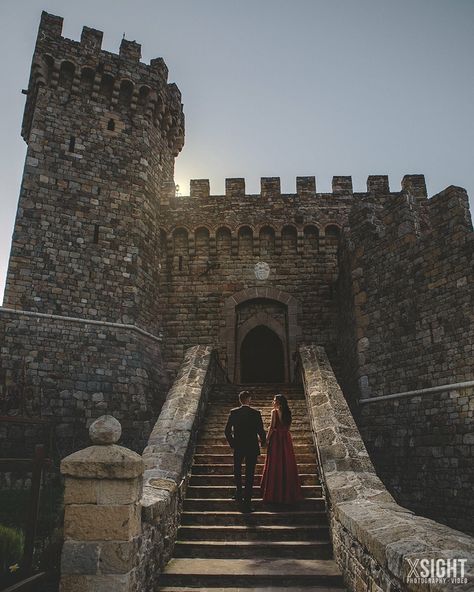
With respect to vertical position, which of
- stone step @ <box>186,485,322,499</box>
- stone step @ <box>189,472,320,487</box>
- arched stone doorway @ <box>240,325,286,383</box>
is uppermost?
arched stone doorway @ <box>240,325,286,383</box>

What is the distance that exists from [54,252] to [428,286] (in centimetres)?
787

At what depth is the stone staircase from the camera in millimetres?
3908

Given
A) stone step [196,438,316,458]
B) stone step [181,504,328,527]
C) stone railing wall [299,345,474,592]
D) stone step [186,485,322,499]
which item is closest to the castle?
stone railing wall [299,345,474,592]

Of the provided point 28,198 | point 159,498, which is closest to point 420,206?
point 28,198

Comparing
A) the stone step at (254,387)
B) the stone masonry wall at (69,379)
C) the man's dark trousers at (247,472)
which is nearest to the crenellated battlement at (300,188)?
the stone masonry wall at (69,379)

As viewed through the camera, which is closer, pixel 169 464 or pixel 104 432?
pixel 104 432

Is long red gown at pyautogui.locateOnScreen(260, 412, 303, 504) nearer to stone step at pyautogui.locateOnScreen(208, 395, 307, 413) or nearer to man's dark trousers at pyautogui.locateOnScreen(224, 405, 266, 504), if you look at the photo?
man's dark trousers at pyautogui.locateOnScreen(224, 405, 266, 504)

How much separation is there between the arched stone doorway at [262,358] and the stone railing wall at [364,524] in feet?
20.9

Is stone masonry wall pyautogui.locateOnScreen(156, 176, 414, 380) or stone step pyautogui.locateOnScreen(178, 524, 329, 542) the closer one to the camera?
stone step pyautogui.locateOnScreen(178, 524, 329, 542)

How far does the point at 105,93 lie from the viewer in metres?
11.8

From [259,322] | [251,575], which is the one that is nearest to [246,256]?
[259,322]

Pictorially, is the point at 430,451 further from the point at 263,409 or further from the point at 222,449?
the point at 222,449

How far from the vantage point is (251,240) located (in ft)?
42.6

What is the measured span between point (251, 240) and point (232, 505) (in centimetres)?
882
